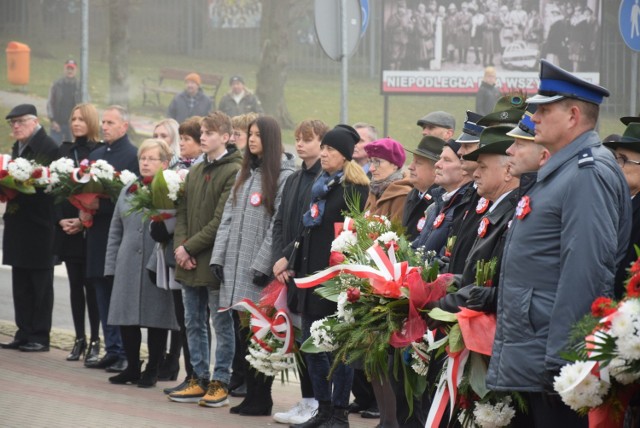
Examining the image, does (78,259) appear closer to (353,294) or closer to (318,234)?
(318,234)

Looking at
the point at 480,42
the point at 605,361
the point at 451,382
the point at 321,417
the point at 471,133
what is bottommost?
the point at 321,417

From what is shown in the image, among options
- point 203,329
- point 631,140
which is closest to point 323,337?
point 631,140

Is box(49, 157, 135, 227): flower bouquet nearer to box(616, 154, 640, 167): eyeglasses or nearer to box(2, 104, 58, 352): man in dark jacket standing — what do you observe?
box(2, 104, 58, 352): man in dark jacket standing

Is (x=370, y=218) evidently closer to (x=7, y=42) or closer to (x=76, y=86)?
(x=76, y=86)

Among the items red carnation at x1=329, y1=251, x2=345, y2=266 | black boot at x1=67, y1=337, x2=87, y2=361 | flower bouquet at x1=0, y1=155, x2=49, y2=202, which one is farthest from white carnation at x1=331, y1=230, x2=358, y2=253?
flower bouquet at x1=0, y1=155, x2=49, y2=202

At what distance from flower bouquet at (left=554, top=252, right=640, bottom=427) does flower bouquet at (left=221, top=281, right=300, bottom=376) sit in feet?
13.7

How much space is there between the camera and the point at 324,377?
868 cm

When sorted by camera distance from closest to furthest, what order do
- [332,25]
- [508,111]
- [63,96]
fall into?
[508,111] < [332,25] < [63,96]

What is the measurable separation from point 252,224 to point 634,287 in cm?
534

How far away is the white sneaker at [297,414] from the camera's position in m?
8.88

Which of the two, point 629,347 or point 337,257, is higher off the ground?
point 629,347

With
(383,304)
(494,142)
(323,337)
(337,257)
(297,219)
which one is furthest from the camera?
(297,219)

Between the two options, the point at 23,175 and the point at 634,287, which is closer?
the point at 634,287

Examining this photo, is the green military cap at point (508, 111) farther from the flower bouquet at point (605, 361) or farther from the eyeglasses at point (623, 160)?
the flower bouquet at point (605, 361)
